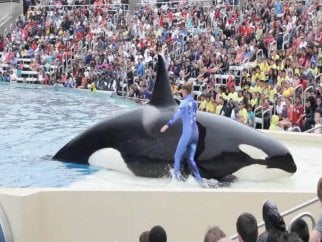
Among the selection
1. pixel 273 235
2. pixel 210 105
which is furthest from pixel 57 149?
pixel 273 235

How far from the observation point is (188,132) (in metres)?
9.23

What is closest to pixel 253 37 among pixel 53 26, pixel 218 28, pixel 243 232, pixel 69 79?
pixel 218 28

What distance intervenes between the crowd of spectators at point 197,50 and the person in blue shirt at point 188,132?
15.0 feet

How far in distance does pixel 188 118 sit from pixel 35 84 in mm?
21348

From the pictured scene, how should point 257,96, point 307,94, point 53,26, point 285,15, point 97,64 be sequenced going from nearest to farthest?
point 307,94
point 257,96
point 285,15
point 97,64
point 53,26

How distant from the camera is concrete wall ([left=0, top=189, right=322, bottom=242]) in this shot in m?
6.76

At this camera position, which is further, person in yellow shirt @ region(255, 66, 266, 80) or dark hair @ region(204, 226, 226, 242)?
person in yellow shirt @ region(255, 66, 266, 80)

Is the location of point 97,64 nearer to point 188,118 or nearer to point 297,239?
point 188,118

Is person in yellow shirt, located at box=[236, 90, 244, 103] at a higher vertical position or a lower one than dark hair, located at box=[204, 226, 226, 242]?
lower

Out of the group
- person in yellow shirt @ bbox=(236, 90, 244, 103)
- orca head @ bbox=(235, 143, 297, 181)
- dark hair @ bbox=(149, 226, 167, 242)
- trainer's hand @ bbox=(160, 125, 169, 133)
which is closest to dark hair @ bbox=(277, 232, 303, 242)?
dark hair @ bbox=(149, 226, 167, 242)

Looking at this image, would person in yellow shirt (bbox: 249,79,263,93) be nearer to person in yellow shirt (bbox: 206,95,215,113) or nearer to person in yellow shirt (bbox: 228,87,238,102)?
person in yellow shirt (bbox: 228,87,238,102)

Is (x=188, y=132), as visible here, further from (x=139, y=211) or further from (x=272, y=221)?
(x=272, y=221)

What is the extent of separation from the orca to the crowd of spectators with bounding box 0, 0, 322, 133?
3964 millimetres

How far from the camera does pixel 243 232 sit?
4.13 meters
